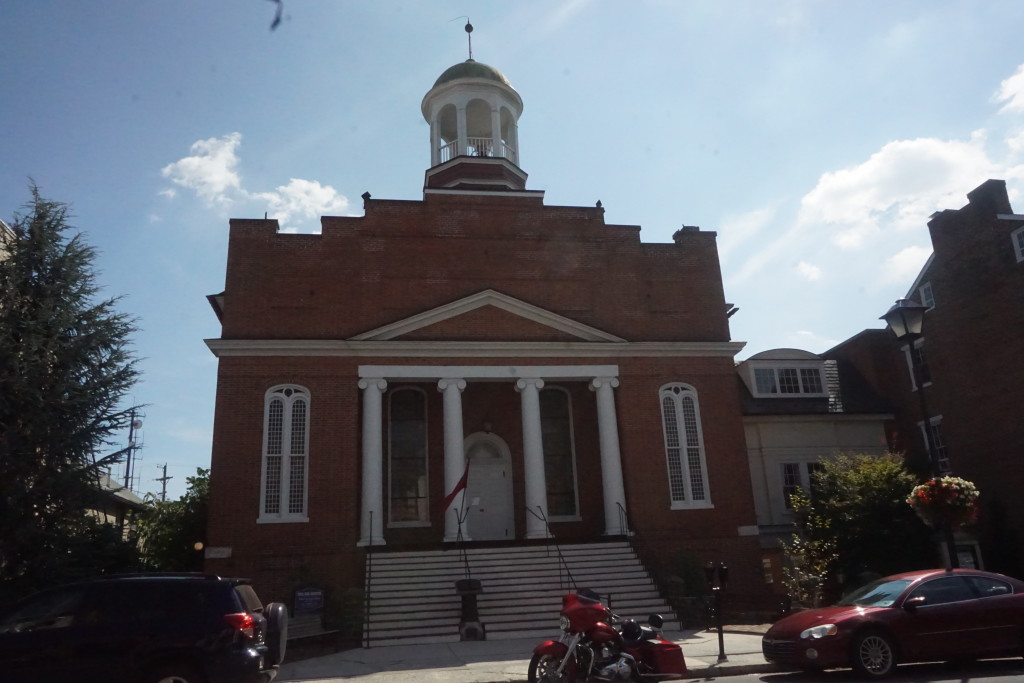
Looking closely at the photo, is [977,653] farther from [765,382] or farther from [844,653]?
[765,382]

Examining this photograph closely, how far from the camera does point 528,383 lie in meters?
22.5

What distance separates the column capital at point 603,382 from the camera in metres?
22.9

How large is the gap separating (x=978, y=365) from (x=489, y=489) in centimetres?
1621

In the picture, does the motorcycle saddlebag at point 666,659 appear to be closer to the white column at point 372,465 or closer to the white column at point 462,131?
the white column at point 372,465

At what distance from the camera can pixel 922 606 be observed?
1102 centimetres

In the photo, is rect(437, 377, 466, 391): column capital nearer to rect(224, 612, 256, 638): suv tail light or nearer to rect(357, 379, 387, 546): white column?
rect(357, 379, 387, 546): white column

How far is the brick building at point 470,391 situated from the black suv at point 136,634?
10.8 m

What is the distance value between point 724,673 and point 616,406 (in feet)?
38.1

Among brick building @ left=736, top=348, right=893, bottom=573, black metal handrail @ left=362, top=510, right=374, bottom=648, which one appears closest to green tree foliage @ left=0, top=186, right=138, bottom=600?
black metal handrail @ left=362, top=510, right=374, bottom=648

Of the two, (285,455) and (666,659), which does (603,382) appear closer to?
(285,455)

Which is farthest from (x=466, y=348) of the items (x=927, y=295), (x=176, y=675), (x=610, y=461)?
(x=927, y=295)

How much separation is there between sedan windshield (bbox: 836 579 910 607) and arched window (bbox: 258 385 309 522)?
45.1ft

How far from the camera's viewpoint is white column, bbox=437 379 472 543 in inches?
818

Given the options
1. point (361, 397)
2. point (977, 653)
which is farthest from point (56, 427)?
point (977, 653)
